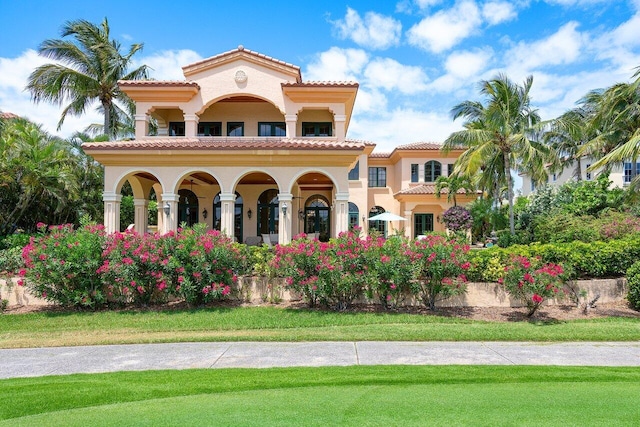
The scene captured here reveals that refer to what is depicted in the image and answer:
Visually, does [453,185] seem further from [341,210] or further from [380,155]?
[341,210]

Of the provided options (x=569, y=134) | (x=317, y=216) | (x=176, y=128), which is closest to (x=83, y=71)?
(x=176, y=128)

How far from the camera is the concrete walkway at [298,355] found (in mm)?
7168

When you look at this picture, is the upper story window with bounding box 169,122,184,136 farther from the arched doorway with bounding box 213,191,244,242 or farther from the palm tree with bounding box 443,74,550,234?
the palm tree with bounding box 443,74,550,234

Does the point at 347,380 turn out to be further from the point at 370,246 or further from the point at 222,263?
the point at 222,263

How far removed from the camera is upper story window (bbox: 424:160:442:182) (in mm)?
31344

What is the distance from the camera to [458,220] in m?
25.8

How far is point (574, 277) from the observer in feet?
42.1

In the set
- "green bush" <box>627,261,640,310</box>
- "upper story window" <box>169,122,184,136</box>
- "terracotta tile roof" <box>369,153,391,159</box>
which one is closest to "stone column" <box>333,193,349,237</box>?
"green bush" <box>627,261,640,310</box>

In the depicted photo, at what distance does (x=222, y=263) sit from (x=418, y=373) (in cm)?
789

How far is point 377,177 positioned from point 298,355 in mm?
26190

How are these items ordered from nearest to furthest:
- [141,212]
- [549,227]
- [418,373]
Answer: [418,373] → [549,227] → [141,212]

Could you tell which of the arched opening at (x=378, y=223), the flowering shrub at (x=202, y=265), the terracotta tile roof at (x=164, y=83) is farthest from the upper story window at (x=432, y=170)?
the flowering shrub at (x=202, y=265)

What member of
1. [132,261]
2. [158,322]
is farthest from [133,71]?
[158,322]

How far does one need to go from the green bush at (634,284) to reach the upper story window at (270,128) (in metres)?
15.2
